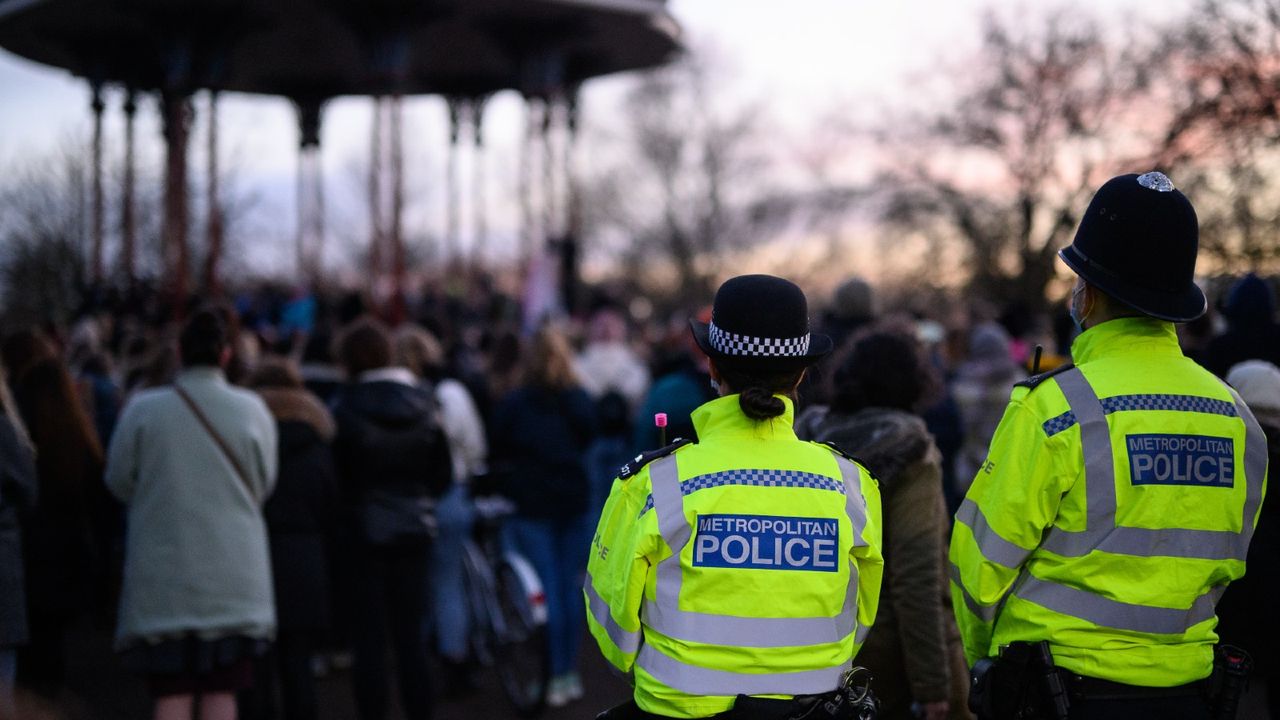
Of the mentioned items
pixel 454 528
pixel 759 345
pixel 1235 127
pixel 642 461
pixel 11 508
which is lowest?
pixel 454 528

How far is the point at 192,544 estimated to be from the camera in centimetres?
538

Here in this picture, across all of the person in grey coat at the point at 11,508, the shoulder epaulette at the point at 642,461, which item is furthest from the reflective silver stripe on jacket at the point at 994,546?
the person in grey coat at the point at 11,508

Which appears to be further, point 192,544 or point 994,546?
point 192,544

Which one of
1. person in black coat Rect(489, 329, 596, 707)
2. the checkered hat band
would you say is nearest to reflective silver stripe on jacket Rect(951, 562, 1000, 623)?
the checkered hat band

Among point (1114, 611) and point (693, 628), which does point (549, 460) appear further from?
point (1114, 611)

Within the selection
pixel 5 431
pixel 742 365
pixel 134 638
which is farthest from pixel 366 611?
pixel 742 365

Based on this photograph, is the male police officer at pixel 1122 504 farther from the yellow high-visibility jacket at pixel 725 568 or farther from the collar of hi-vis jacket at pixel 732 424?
the collar of hi-vis jacket at pixel 732 424

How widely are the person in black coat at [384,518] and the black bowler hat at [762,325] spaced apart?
11.9ft

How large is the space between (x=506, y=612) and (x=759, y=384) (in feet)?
17.5

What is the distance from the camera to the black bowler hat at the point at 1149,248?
129 inches

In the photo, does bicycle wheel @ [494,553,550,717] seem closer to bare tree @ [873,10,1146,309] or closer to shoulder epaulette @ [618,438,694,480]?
shoulder epaulette @ [618,438,694,480]

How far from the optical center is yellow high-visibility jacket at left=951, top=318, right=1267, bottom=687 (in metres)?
3.13

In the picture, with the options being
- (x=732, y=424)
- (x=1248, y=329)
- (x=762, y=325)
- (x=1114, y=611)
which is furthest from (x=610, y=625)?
(x=1248, y=329)

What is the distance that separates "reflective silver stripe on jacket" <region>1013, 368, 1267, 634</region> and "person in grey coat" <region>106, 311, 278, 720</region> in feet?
11.6
